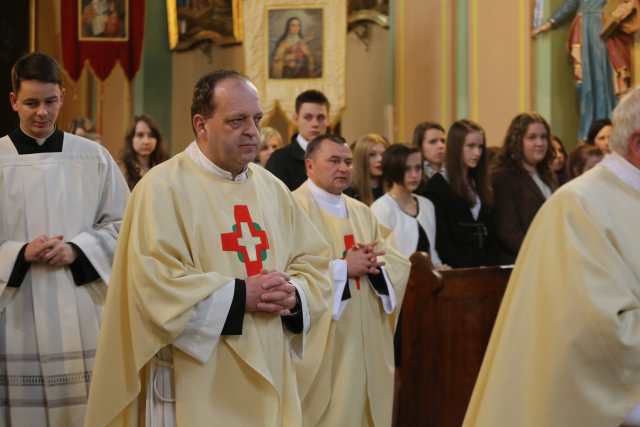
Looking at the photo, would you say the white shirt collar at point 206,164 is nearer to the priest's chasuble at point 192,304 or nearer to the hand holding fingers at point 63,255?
the priest's chasuble at point 192,304

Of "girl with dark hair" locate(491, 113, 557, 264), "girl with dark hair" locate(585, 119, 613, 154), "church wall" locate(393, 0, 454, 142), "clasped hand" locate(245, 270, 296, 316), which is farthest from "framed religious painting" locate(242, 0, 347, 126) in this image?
"clasped hand" locate(245, 270, 296, 316)

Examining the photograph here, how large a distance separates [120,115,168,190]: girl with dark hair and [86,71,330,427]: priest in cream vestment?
326 cm

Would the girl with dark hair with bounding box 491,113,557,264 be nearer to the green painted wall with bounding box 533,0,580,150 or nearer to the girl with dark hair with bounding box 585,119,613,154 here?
the girl with dark hair with bounding box 585,119,613,154

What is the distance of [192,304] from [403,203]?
121 inches

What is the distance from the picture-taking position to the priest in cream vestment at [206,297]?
11.8 ft

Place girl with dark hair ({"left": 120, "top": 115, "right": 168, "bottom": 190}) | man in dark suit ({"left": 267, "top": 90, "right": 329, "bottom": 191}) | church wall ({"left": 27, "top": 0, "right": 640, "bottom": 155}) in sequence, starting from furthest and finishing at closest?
church wall ({"left": 27, "top": 0, "right": 640, "bottom": 155})
girl with dark hair ({"left": 120, "top": 115, "right": 168, "bottom": 190})
man in dark suit ({"left": 267, "top": 90, "right": 329, "bottom": 191})

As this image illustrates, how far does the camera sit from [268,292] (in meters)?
3.64

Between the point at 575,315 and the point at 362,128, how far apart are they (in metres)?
11.7

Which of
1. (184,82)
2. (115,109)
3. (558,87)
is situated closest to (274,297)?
(558,87)

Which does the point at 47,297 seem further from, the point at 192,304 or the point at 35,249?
the point at 192,304

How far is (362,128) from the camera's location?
14961 mm

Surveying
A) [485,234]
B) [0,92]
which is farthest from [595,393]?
[0,92]

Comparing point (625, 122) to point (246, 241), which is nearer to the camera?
point (625, 122)

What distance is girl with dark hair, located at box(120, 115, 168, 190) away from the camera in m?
7.07
